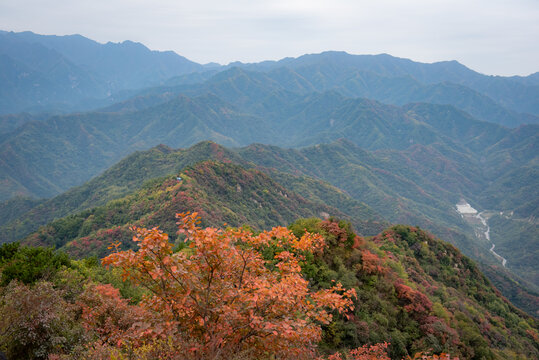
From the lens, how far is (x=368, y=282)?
77.8ft

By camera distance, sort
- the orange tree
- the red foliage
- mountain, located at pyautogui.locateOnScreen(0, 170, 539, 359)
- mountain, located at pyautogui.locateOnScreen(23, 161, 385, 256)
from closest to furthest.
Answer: the orange tree, mountain, located at pyautogui.locateOnScreen(0, 170, 539, 359), the red foliage, mountain, located at pyautogui.locateOnScreen(23, 161, 385, 256)

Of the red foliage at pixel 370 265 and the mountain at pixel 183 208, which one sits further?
the mountain at pixel 183 208

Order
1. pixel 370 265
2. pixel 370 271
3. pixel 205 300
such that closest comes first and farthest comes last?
pixel 205 300
pixel 370 271
pixel 370 265

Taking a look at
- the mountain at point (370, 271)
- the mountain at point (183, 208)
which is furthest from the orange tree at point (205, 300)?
the mountain at point (183, 208)

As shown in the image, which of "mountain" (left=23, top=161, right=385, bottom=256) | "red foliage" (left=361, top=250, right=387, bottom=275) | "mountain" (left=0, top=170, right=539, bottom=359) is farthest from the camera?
"mountain" (left=23, top=161, right=385, bottom=256)

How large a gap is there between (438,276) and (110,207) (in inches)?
2947

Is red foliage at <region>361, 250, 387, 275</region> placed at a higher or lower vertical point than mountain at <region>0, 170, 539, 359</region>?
higher

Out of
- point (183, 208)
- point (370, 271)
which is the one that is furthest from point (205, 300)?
point (183, 208)

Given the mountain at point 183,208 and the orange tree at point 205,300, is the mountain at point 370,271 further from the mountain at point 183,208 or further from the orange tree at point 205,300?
the orange tree at point 205,300

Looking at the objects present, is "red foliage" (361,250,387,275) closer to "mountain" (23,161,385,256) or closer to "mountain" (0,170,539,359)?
"mountain" (0,170,539,359)

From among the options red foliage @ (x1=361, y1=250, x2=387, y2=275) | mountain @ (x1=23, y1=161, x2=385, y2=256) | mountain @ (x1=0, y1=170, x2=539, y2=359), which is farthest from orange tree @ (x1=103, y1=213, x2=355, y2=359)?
mountain @ (x1=23, y1=161, x2=385, y2=256)

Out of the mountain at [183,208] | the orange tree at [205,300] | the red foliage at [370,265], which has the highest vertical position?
the orange tree at [205,300]

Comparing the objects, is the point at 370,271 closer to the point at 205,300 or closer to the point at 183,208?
the point at 205,300

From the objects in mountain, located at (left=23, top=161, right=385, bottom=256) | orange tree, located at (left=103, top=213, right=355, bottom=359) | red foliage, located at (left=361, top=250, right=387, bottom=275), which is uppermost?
orange tree, located at (left=103, top=213, right=355, bottom=359)
